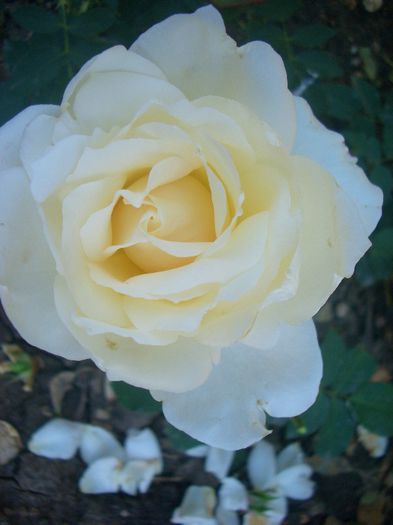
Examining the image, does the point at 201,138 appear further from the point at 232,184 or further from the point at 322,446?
the point at 322,446

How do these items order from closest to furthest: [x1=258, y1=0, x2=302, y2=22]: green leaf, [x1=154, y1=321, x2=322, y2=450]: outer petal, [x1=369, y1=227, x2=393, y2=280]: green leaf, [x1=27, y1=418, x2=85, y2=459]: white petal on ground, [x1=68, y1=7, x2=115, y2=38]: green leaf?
[x1=154, y1=321, x2=322, y2=450]: outer petal, [x1=68, y1=7, x2=115, y2=38]: green leaf, [x1=258, y1=0, x2=302, y2=22]: green leaf, [x1=369, y1=227, x2=393, y2=280]: green leaf, [x1=27, y1=418, x2=85, y2=459]: white petal on ground

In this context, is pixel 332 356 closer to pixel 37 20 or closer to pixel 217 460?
pixel 217 460

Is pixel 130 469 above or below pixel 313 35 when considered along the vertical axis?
below

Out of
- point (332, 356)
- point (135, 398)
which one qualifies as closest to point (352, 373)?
point (332, 356)

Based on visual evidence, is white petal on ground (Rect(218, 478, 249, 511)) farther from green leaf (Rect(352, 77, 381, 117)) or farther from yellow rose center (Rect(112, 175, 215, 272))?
yellow rose center (Rect(112, 175, 215, 272))

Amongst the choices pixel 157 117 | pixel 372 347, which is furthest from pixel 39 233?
pixel 372 347

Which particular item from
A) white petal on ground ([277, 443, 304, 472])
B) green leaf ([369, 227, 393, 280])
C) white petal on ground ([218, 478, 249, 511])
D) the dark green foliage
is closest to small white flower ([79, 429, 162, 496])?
white petal on ground ([218, 478, 249, 511])
